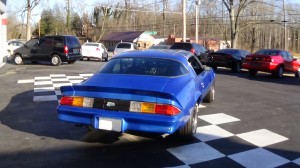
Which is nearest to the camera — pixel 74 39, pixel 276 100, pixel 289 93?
pixel 276 100

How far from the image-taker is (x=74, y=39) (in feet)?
68.0

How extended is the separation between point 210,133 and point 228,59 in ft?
46.8

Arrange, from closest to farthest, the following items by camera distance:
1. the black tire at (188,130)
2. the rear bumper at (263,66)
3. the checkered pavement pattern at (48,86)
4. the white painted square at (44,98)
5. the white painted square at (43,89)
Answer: the black tire at (188,130) → the white painted square at (44,98) → the checkered pavement pattern at (48,86) → the white painted square at (43,89) → the rear bumper at (263,66)

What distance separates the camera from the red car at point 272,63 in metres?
16.9

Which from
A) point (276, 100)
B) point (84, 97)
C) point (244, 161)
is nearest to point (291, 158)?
point (244, 161)

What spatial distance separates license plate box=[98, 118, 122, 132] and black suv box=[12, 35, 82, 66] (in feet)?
51.6

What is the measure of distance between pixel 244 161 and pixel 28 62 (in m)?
19.3

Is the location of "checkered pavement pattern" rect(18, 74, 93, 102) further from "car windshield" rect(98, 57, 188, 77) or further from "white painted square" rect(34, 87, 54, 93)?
"car windshield" rect(98, 57, 188, 77)

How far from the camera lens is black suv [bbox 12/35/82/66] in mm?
19969

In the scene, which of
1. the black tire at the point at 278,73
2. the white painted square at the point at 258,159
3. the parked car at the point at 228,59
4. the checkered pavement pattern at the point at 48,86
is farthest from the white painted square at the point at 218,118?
the parked car at the point at 228,59

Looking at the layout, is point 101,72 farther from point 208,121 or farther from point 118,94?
point 208,121

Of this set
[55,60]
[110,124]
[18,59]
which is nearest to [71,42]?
[55,60]

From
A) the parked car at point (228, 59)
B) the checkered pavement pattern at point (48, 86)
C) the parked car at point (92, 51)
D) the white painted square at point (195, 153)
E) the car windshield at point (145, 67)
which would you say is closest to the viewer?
the white painted square at point (195, 153)

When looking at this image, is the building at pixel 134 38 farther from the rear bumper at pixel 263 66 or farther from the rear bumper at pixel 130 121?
the rear bumper at pixel 130 121
